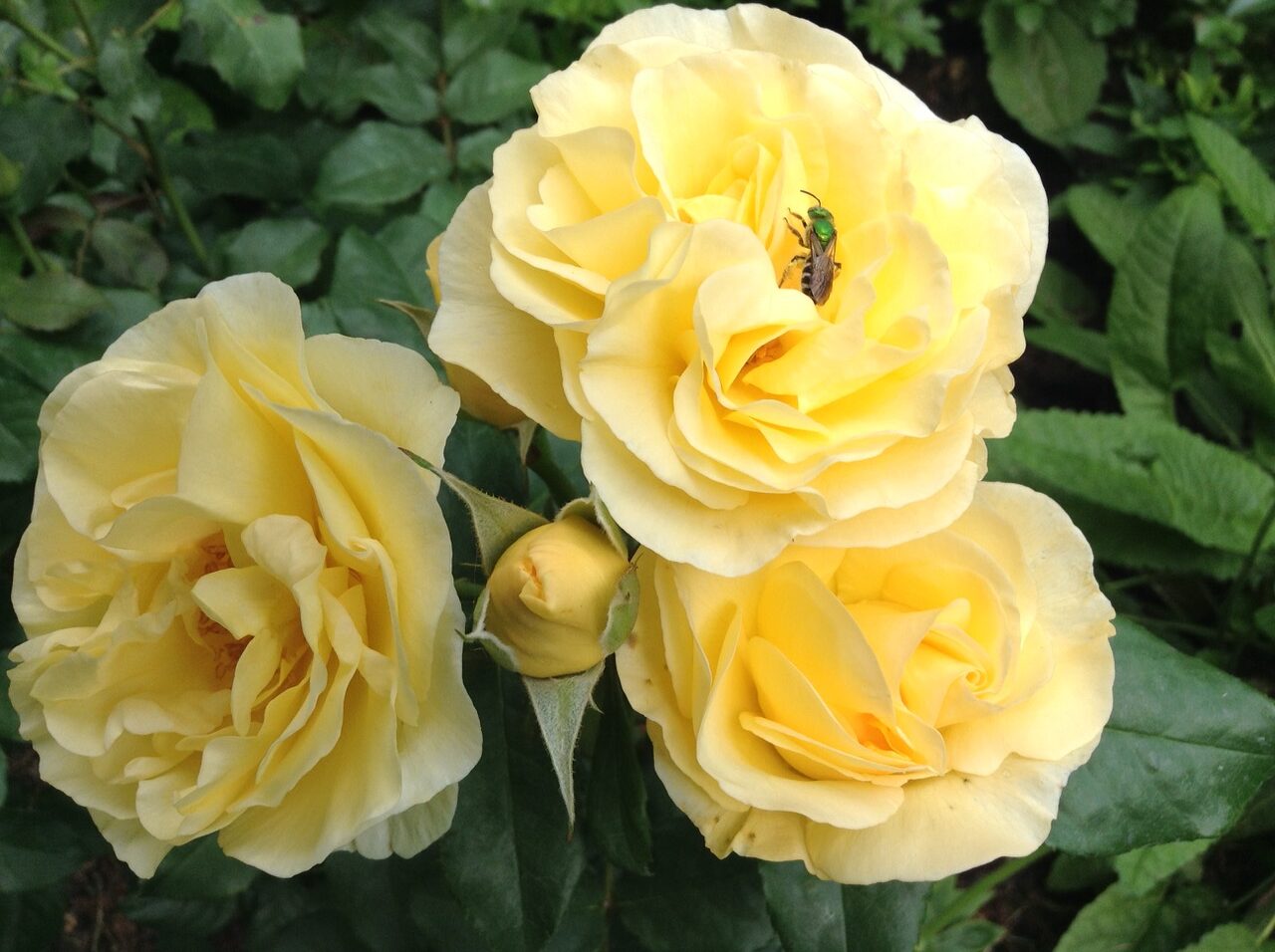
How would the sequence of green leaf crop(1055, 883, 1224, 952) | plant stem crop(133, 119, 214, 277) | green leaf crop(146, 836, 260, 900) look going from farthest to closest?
green leaf crop(1055, 883, 1224, 952)
plant stem crop(133, 119, 214, 277)
green leaf crop(146, 836, 260, 900)

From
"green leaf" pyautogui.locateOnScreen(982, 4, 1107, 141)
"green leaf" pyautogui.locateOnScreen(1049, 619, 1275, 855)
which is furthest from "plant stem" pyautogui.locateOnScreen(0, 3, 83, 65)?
"green leaf" pyautogui.locateOnScreen(982, 4, 1107, 141)

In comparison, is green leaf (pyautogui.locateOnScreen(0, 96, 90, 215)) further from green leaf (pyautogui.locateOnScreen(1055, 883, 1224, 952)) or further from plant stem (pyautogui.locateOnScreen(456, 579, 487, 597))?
green leaf (pyautogui.locateOnScreen(1055, 883, 1224, 952))

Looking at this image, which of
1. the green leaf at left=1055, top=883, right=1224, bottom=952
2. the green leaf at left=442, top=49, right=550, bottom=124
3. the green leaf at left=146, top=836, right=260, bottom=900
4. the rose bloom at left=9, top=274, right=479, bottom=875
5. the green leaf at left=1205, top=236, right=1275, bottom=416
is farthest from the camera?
the green leaf at left=1205, top=236, right=1275, bottom=416

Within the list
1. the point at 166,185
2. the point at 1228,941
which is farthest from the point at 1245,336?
the point at 166,185

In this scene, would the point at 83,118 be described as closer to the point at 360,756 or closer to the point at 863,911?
the point at 360,756

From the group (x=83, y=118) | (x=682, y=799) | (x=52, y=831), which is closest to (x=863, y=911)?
(x=682, y=799)

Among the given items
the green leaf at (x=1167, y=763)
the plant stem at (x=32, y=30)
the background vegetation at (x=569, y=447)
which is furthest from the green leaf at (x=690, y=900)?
the plant stem at (x=32, y=30)
